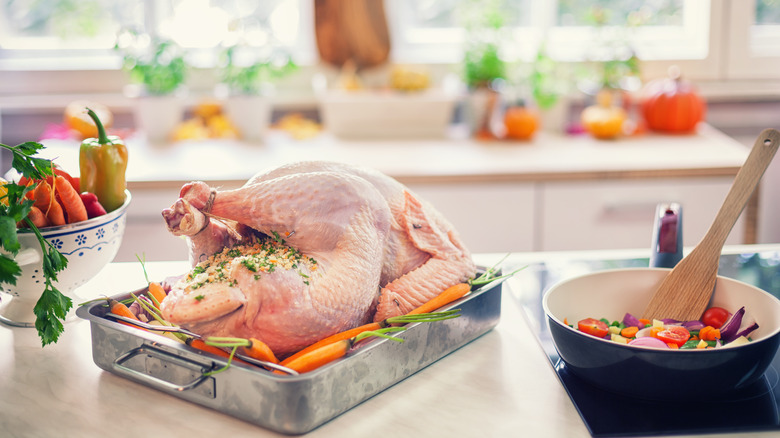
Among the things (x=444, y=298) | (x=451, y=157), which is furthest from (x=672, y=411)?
(x=451, y=157)

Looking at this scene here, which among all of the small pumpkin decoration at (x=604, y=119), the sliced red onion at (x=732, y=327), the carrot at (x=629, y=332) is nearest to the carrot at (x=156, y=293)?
the carrot at (x=629, y=332)

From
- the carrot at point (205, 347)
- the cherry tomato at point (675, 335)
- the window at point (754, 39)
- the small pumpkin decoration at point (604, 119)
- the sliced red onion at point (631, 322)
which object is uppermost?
the window at point (754, 39)

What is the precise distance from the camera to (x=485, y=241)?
7.53 ft

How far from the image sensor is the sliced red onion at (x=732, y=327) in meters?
0.87

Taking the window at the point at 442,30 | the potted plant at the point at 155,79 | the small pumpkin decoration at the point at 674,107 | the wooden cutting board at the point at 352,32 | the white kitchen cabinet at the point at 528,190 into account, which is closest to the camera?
the white kitchen cabinet at the point at 528,190

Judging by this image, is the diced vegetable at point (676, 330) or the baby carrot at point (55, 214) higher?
the baby carrot at point (55, 214)

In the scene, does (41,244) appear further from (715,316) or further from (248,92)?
(248,92)

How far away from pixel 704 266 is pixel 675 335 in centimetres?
13

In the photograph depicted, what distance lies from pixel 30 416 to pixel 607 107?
243 centimetres

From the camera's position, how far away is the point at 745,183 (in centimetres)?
94

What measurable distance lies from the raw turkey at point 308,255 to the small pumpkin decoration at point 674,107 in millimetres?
2005

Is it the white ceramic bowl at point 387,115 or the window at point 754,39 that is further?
the window at point 754,39

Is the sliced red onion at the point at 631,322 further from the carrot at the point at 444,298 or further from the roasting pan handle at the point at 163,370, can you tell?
the roasting pan handle at the point at 163,370

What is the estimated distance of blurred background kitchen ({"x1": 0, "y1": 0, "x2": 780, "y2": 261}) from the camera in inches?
89.4
